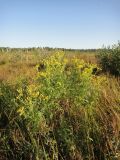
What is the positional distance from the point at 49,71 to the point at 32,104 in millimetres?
908

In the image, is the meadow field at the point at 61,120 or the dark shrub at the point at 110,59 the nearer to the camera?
the meadow field at the point at 61,120

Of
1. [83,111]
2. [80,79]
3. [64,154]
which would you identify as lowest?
[64,154]

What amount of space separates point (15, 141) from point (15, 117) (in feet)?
2.30

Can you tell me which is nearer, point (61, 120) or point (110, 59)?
point (61, 120)

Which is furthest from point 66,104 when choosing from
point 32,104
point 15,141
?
point 15,141

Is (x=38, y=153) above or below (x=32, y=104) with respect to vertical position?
below

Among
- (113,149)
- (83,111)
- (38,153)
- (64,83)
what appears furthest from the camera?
(64,83)

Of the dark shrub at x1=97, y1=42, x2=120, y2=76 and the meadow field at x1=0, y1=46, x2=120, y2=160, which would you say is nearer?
the meadow field at x1=0, y1=46, x2=120, y2=160

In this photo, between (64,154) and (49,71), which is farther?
(49,71)

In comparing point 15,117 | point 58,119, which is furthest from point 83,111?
point 15,117

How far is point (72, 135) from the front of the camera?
13.9ft

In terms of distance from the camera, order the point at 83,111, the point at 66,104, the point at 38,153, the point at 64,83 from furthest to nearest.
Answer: the point at 64,83 → the point at 66,104 → the point at 83,111 → the point at 38,153

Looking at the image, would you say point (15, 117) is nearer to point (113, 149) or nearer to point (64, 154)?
point (64, 154)

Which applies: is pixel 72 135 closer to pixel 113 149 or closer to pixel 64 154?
pixel 64 154
